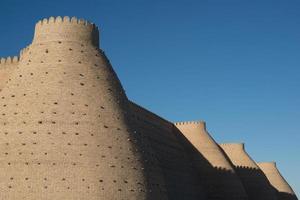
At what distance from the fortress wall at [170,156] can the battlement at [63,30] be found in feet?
35.8

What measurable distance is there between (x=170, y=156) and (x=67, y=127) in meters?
17.4

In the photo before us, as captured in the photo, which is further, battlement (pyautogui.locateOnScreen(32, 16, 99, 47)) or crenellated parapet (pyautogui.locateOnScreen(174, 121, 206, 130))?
crenellated parapet (pyautogui.locateOnScreen(174, 121, 206, 130))

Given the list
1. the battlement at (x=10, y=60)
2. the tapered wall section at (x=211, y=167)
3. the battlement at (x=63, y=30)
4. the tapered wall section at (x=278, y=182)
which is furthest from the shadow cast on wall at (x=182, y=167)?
the tapered wall section at (x=278, y=182)

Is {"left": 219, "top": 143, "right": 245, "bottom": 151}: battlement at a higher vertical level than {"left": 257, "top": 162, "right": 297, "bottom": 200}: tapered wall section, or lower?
higher

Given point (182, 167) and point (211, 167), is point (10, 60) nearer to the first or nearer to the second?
point (182, 167)

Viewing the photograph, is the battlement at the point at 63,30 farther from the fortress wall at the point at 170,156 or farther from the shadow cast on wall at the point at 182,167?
the shadow cast on wall at the point at 182,167

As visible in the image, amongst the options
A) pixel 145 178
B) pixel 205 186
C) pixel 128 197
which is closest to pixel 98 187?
pixel 128 197

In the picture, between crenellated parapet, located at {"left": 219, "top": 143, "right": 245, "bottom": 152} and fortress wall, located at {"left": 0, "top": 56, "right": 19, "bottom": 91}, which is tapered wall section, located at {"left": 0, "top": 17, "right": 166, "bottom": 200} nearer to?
fortress wall, located at {"left": 0, "top": 56, "right": 19, "bottom": 91}

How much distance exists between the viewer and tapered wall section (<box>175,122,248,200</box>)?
34.2 metres

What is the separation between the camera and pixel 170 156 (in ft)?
107

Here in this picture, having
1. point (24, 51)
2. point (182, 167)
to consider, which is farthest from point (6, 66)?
point (182, 167)

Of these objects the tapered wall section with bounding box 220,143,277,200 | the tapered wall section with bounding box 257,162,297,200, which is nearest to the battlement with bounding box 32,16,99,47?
the tapered wall section with bounding box 220,143,277,200

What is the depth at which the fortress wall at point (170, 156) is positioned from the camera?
98.7 ft

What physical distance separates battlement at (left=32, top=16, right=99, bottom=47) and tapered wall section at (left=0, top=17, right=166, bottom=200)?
0.04 meters
